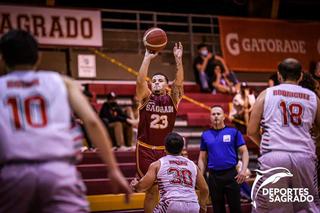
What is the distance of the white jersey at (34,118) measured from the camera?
10.5 feet

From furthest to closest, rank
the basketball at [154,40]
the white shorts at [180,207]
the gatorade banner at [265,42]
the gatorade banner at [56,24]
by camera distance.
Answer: the gatorade banner at [265,42]
the gatorade banner at [56,24]
the basketball at [154,40]
the white shorts at [180,207]

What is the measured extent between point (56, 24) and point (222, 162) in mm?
7531

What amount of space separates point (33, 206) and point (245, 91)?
1021 cm

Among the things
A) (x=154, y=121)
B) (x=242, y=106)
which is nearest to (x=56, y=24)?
(x=242, y=106)

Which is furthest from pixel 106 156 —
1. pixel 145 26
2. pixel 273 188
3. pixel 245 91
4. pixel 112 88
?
pixel 145 26

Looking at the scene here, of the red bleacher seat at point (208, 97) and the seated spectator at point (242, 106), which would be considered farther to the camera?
the red bleacher seat at point (208, 97)

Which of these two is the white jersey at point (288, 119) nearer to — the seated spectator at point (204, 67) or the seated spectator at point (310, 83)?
the seated spectator at point (310, 83)

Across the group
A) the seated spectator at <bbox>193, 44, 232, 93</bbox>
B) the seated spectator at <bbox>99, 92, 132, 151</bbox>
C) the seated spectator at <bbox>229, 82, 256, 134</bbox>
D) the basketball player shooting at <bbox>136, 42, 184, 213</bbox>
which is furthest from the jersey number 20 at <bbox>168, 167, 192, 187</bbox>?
the seated spectator at <bbox>193, 44, 232, 93</bbox>

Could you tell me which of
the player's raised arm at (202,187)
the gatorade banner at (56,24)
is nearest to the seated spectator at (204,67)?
the gatorade banner at (56,24)

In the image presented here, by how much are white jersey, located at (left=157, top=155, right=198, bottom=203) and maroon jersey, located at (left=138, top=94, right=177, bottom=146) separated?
108cm

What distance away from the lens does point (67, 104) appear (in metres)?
3.36

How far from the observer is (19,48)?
3379mm

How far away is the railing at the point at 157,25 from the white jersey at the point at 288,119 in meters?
10.7

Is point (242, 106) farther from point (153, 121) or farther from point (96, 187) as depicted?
point (153, 121)
